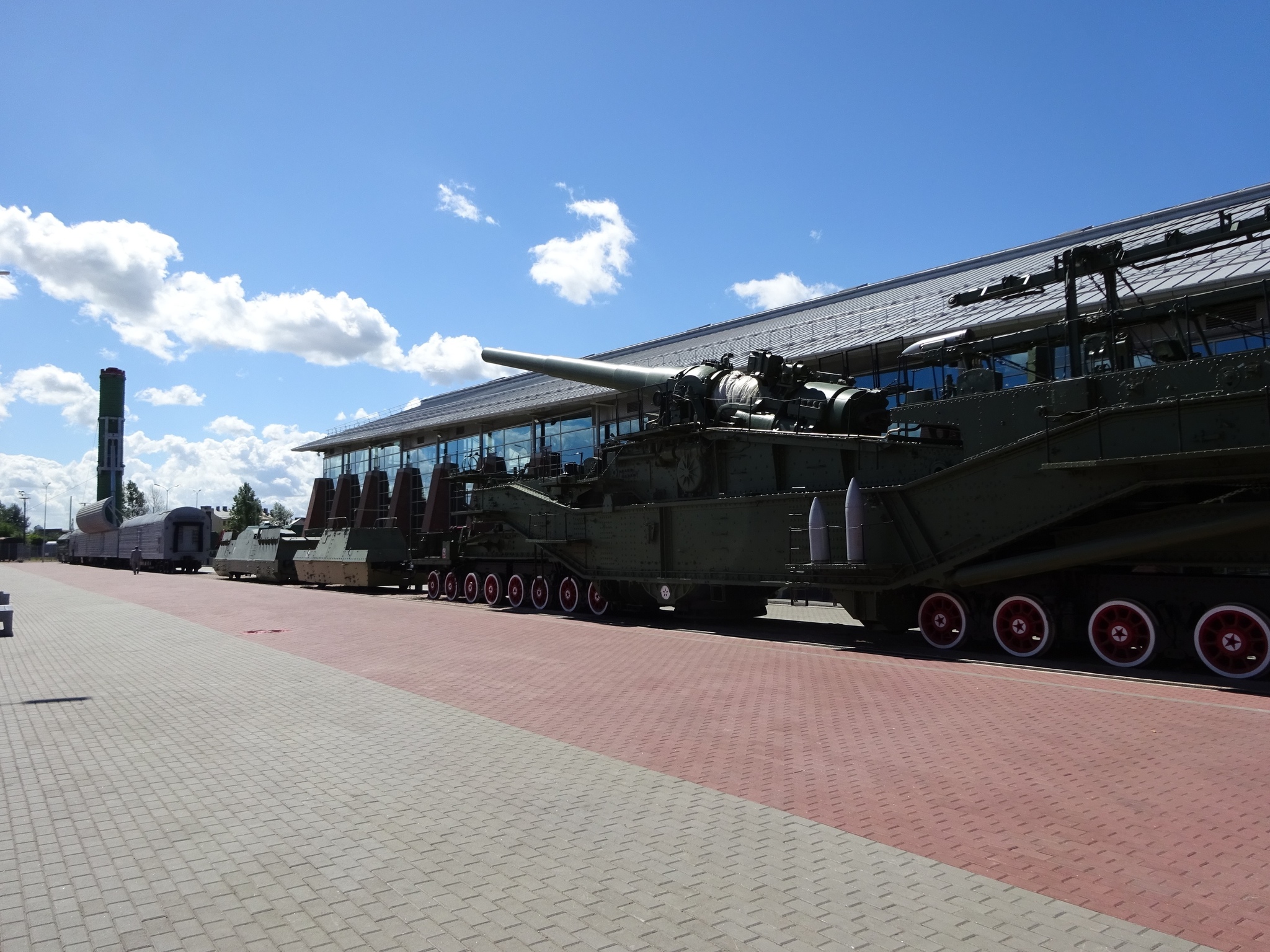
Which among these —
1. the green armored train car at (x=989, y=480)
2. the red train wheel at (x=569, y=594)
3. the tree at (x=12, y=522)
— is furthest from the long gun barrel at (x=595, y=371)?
the tree at (x=12, y=522)

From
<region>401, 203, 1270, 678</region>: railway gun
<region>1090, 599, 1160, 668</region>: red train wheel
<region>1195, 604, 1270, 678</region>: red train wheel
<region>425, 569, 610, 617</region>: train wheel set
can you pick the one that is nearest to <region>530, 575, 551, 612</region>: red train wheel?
<region>425, 569, 610, 617</region>: train wheel set

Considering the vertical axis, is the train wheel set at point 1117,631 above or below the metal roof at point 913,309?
below

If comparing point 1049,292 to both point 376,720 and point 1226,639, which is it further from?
point 376,720

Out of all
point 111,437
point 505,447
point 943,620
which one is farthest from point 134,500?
point 943,620

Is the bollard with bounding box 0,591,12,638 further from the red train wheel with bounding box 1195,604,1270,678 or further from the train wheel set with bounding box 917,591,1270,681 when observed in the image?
the red train wheel with bounding box 1195,604,1270,678

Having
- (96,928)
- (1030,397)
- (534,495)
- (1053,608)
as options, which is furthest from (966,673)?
(534,495)

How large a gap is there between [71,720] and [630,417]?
24.1 metres

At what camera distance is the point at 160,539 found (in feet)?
152

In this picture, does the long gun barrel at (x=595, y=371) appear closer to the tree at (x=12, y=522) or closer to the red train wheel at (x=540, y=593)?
the red train wheel at (x=540, y=593)

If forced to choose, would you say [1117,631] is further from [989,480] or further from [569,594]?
[569,594]

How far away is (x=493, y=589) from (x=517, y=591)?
104cm

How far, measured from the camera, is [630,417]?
31.4 meters

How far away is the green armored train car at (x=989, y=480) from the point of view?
10328 mm

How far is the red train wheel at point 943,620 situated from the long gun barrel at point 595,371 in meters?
7.76
